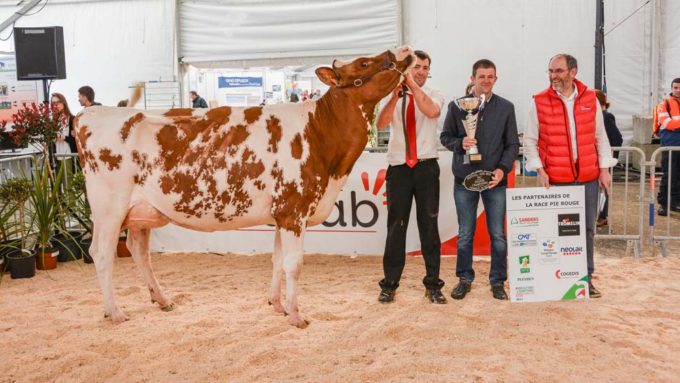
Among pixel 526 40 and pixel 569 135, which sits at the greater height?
pixel 526 40

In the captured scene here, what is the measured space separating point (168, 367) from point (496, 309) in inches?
95.5

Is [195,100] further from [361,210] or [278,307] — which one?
[278,307]

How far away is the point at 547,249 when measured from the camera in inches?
191

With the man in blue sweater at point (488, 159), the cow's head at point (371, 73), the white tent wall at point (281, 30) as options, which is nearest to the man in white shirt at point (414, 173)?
the man in blue sweater at point (488, 159)

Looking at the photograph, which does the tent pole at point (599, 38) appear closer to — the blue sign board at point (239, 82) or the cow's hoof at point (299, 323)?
the blue sign board at point (239, 82)

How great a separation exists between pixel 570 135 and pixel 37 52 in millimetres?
6799

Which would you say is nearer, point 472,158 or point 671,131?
point 472,158

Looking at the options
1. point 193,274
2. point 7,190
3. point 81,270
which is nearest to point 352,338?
point 193,274

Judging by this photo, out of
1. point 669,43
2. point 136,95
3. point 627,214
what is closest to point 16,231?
point 136,95

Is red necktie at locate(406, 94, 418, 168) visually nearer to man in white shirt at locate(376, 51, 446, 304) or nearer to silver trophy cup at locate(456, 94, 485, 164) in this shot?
man in white shirt at locate(376, 51, 446, 304)

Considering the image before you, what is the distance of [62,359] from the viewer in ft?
12.3

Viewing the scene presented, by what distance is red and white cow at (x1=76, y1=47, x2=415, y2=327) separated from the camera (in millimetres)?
4098

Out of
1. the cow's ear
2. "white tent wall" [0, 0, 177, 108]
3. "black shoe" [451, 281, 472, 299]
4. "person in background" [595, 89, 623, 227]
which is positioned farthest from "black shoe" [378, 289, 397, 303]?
"white tent wall" [0, 0, 177, 108]

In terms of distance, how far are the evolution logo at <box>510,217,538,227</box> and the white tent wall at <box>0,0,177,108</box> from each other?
36.7ft
